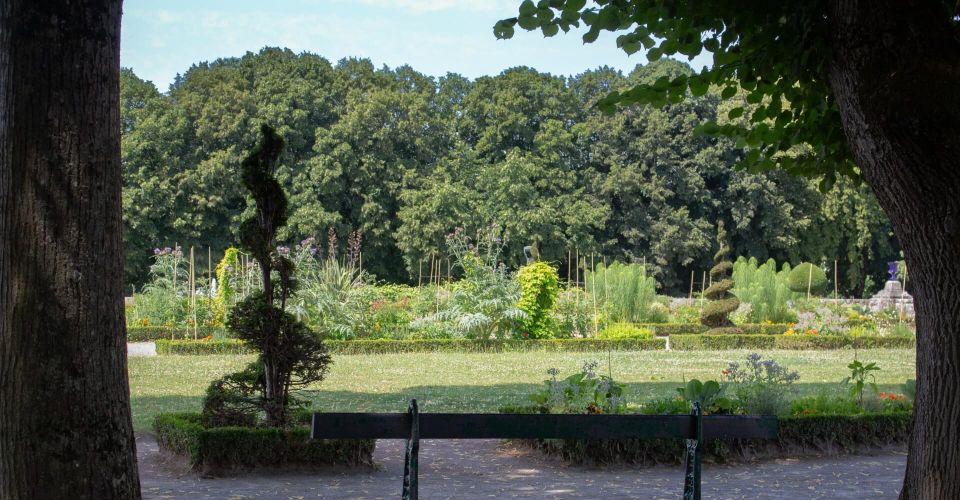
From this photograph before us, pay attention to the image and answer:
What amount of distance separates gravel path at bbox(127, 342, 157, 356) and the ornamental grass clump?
10514 millimetres

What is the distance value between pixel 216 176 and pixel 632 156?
16.0 m

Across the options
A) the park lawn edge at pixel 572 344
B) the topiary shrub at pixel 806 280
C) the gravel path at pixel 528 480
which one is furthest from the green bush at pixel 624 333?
the topiary shrub at pixel 806 280

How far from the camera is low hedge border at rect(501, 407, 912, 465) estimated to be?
785 centimetres

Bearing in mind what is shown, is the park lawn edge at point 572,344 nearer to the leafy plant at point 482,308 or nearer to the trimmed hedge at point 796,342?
the trimmed hedge at point 796,342

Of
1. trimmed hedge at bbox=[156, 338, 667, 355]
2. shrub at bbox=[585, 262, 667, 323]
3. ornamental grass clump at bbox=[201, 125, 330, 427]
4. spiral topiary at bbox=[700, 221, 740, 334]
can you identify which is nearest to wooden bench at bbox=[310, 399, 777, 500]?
ornamental grass clump at bbox=[201, 125, 330, 427]

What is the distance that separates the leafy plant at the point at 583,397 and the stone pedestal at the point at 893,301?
16.8m

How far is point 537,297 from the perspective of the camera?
1945 cm

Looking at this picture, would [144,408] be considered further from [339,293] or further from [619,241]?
[619,241]

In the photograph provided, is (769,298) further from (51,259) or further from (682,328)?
(51,259)

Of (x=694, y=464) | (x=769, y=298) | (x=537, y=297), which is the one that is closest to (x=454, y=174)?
(x=769, y=298)

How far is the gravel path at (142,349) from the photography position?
57.6 ft

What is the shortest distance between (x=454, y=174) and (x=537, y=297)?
19.3m

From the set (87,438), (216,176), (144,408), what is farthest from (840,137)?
(216,176)

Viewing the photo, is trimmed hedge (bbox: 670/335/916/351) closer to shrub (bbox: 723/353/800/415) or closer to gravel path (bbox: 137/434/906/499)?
shrub (bbox: 723/353/800/415)
